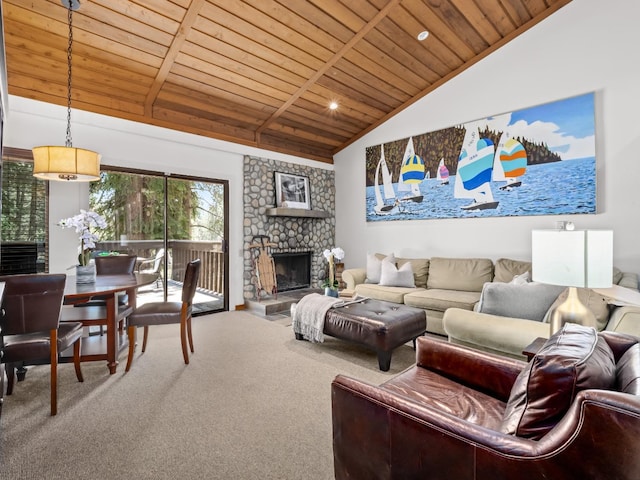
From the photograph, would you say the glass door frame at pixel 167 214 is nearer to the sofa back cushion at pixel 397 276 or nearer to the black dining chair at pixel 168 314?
the black dining chair at pixel 168 314

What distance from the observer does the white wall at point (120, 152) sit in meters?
3.48

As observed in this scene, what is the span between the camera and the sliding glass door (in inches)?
162

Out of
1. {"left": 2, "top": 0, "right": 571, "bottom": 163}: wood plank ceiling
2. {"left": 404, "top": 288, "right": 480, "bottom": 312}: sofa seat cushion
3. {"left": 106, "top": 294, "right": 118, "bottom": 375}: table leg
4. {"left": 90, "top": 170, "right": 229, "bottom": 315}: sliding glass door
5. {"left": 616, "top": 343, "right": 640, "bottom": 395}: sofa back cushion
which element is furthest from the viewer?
{"left": 90, "top": 170, "right": 229, "bottom": 315}: sliding glass door

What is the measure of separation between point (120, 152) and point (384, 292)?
386 centimetres

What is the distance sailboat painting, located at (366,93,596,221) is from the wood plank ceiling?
0.96 meters

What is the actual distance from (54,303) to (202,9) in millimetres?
2900

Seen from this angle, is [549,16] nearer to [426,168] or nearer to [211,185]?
[426,168]

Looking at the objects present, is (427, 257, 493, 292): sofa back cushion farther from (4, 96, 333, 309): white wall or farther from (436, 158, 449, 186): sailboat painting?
(4, 96, 333, 309): white wall

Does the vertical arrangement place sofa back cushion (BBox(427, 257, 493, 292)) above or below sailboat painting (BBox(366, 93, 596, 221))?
below

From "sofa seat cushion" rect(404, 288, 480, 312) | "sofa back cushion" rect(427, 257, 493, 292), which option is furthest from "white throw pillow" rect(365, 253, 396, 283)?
"sofa seat cushion" rect(404, 288, 480, 312)

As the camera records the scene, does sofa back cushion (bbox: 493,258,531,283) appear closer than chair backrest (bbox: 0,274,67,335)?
No

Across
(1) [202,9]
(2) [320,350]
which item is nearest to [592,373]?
(2) [320,350]

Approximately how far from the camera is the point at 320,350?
3.36 metres

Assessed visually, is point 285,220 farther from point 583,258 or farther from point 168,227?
point 583,258
